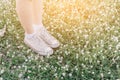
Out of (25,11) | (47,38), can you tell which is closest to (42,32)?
(47,38)

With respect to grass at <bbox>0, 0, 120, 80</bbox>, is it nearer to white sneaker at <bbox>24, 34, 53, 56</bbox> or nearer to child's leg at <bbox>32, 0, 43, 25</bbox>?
white sneaker at <bbox>24, 34, 53, 56</bbox>

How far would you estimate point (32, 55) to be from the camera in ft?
12.7

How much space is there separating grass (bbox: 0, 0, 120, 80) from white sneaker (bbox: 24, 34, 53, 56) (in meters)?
0.06

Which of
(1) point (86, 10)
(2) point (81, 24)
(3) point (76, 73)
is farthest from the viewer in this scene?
(1) point (86, 10)

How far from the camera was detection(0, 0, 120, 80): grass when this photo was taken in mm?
3627

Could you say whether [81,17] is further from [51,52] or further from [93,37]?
[51,52]

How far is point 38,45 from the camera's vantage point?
391 centimetres

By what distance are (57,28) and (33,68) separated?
0.95 meters

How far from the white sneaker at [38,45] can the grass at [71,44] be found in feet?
0.20

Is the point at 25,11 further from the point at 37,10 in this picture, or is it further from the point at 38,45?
the point at 38,45

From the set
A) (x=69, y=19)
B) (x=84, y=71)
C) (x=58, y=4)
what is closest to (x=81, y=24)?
(x=69, y=19)

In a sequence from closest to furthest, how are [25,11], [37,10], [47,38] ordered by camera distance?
[25,11]
[37,10]
[47,38]

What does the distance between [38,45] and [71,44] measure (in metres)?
0.44

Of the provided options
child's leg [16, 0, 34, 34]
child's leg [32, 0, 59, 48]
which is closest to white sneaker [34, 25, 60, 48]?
child's leg [32, 0, 59, 48]
